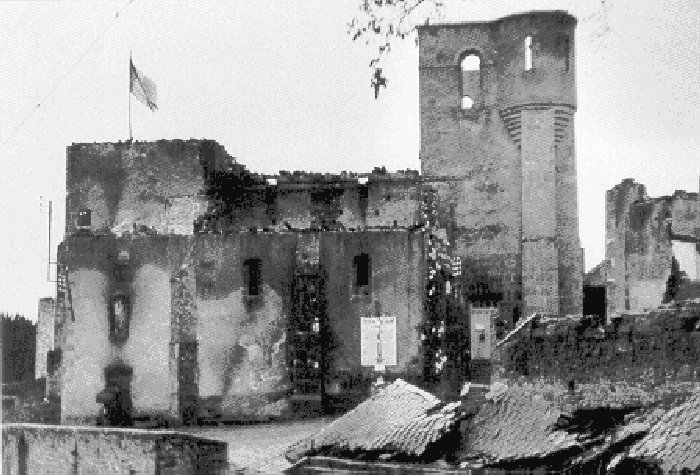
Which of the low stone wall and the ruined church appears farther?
the ruined church

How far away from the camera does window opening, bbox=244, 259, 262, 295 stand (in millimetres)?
32125

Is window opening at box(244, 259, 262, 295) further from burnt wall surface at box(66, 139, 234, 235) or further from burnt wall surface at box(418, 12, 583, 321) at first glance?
burnt wall surface at box(418, 12, 583, 321)

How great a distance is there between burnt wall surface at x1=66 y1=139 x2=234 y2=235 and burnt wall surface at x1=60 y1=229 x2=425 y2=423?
16.0ft

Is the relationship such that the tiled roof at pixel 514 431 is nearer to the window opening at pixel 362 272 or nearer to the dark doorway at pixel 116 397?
the window opening at pixel 362 272

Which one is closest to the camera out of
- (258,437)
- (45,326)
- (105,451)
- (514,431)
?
(514,431)

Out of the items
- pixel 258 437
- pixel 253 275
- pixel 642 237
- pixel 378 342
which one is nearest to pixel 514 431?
pixel 258 437

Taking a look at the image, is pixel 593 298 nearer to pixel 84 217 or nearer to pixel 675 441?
pixel 84 217

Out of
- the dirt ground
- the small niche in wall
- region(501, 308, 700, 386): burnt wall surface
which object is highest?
the small niche in wall

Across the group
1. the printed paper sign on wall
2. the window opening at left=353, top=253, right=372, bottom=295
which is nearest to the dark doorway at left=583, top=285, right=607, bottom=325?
the printed paper sign on wall

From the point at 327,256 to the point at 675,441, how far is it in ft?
58.1

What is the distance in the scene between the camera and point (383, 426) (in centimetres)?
1892

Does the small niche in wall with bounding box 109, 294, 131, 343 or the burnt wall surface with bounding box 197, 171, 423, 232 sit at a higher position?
the burnt wall surface with bounding box 197, 171, 423, 232

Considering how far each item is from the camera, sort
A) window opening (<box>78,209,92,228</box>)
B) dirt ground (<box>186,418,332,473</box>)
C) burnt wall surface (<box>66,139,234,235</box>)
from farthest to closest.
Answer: window opening (<box>78,209,92,228</box>), burnt wall surface (<box>66,139,234,235</box>), dirt ground (<box>186,418,332,473</box>)

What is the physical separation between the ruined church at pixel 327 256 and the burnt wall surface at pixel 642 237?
3919 mm
